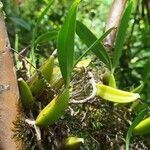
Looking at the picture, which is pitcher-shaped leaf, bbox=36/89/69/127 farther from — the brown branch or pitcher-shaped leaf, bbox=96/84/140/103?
the brown branch

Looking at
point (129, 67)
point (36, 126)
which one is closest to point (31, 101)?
point (36, 126)

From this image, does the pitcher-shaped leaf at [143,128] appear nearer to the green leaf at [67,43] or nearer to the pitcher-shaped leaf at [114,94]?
the pitcher-shaped leaf at [114,94]

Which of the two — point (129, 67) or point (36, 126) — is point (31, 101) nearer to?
point (36, 126)

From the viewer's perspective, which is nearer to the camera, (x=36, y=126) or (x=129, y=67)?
(x=36, y=126)

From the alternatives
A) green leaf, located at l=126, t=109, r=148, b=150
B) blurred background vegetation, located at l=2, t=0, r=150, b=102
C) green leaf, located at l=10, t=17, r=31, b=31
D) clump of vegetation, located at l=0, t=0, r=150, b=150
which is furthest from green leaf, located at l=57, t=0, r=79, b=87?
green leaf, located at l=10, t=17, r=31, b=31

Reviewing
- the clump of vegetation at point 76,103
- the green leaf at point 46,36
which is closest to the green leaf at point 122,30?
the clump of vegetation at point 76,103

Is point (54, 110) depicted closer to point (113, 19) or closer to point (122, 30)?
point (122, 30)

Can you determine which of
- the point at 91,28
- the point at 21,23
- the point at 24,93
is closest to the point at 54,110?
the point at 24,93
